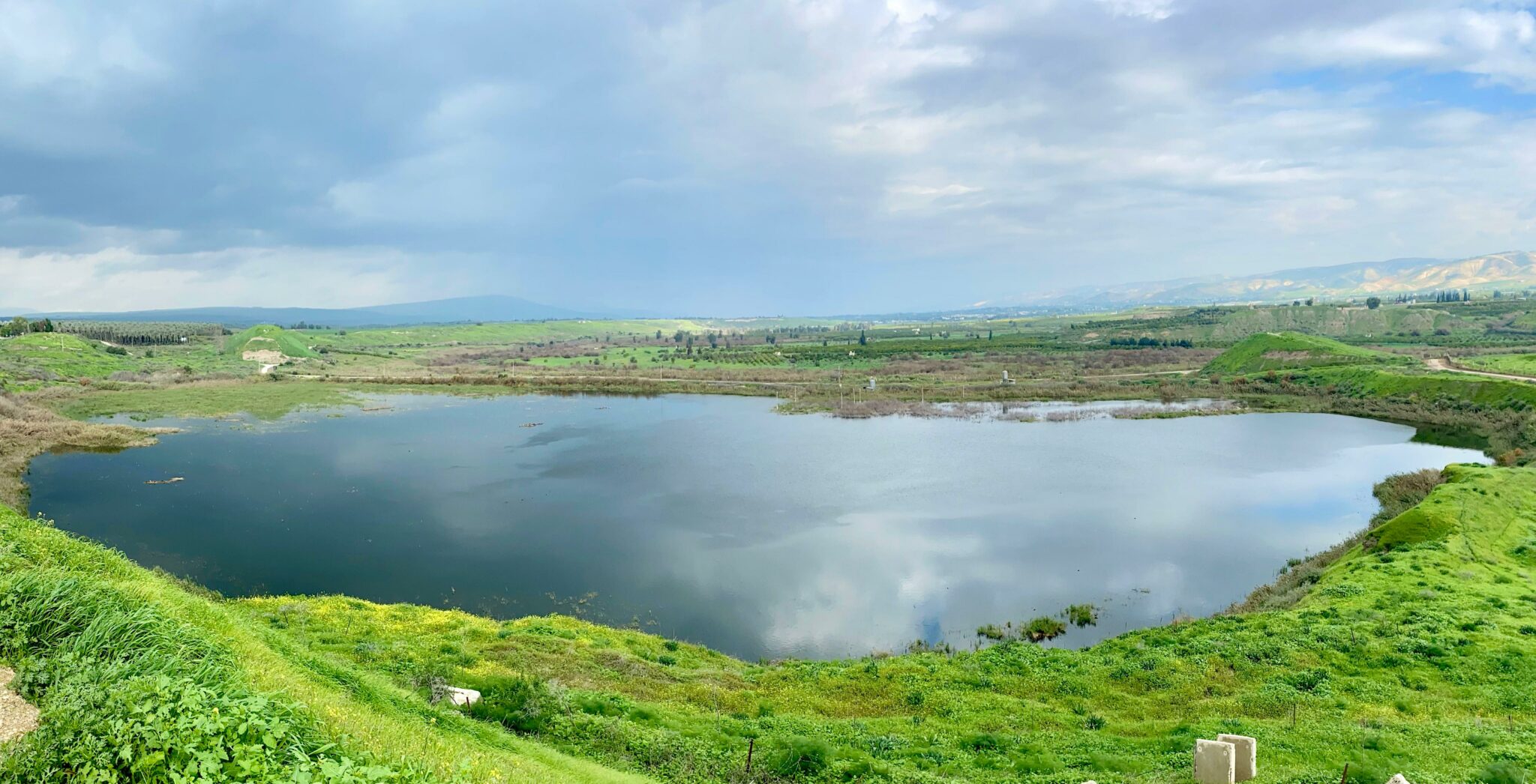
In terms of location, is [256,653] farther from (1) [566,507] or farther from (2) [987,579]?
(1) [566,507]

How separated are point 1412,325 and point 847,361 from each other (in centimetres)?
11463

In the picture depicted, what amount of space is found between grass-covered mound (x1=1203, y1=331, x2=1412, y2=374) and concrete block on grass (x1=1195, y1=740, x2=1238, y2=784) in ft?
335

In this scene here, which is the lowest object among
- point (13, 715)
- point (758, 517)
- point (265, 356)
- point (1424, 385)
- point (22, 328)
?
point (758, 517)

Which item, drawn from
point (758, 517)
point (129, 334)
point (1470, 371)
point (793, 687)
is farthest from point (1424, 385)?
point (129, 334)

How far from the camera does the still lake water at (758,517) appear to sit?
97.3ft

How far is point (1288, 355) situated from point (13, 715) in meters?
121

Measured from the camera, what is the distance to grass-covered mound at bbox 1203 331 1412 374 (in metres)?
92.3

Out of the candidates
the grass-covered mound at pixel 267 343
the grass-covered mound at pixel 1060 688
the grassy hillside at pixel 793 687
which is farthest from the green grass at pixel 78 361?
the grassy hillside at pixel 793 687

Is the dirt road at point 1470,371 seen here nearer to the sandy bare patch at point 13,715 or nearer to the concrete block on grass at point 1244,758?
the concrete block on grass at point 1244,758

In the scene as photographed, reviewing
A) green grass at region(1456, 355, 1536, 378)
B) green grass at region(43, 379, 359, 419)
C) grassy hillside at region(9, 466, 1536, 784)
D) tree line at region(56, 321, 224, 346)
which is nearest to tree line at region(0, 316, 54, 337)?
tree line at region(56, 321, 224, 346)

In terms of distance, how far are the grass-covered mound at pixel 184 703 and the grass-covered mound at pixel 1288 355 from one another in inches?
4346

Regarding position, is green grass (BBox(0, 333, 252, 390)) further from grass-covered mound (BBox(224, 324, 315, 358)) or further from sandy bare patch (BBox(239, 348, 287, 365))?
grass-covered mound (BBox(224, 324, 315, 358))

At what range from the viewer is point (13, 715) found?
23.9 ft

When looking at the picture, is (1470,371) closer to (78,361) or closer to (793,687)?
(793,687)
